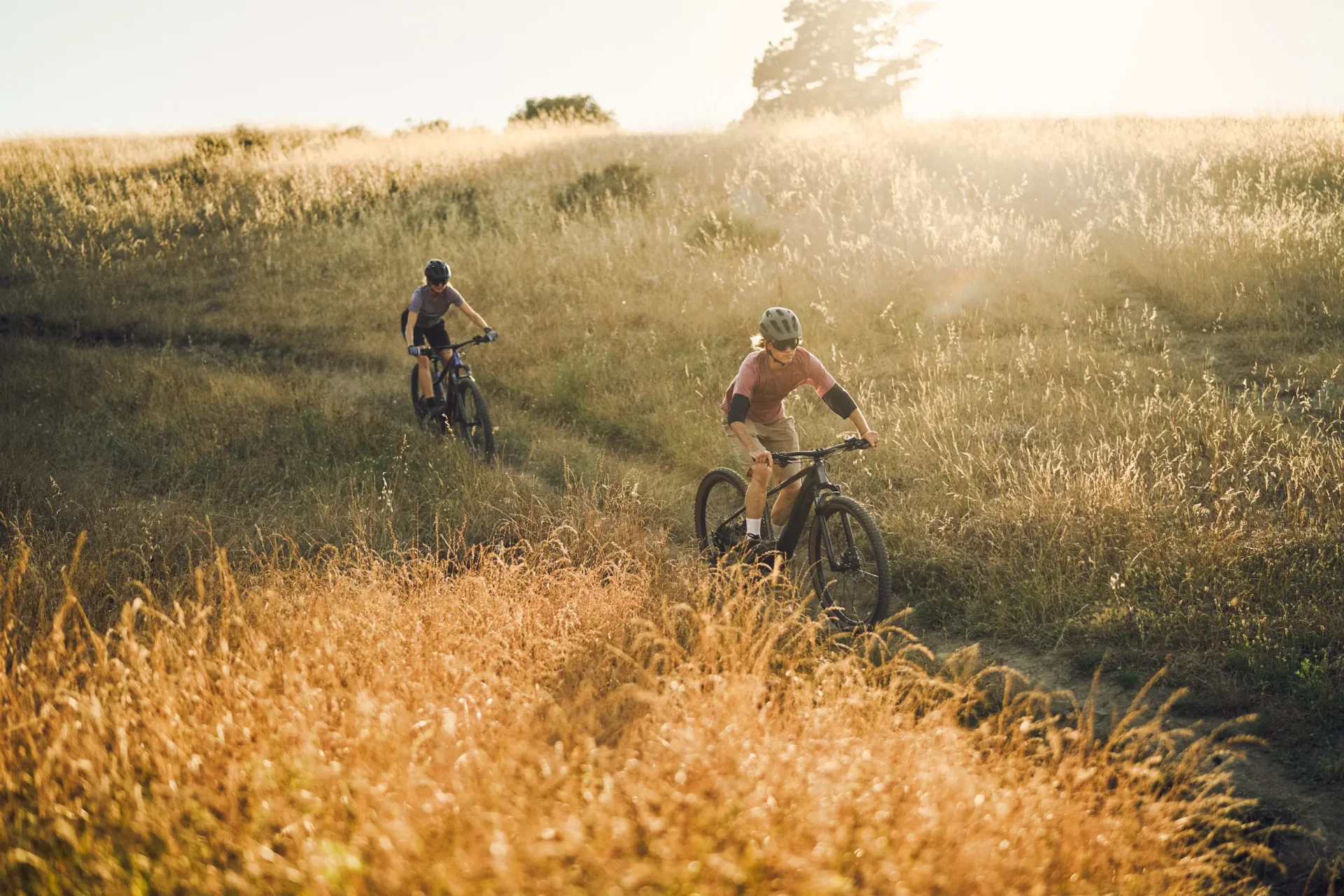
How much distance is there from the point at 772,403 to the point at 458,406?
4393 millimetres

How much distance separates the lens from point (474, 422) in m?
9.44

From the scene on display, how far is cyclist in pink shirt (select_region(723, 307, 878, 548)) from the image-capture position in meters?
5.90

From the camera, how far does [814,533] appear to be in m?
6.10

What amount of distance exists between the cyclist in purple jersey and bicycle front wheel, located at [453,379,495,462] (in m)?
0.55

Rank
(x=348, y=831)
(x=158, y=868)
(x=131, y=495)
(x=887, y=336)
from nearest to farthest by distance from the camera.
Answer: (x=158, y=868) → (x=348, y=831) → (x=131, y=495) → (x=887, y=336)

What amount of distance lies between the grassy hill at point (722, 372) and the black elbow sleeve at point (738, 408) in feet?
3.87

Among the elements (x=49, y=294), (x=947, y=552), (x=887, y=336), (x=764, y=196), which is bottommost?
(x=947, y=552)

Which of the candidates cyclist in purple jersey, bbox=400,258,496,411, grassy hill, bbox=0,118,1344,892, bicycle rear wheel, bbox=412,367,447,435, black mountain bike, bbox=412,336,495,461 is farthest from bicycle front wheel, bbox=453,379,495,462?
cyclist in purple jersey, bbox=400,258,496,411

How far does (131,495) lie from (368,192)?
1377 centimetres

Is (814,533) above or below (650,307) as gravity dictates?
below

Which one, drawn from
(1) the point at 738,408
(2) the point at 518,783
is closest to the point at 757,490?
(1) the point at 738,408

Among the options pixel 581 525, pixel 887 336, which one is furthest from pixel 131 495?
pixel 887 336

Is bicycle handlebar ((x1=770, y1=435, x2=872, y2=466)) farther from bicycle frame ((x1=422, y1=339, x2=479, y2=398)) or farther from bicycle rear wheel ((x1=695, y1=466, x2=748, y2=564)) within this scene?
bicycle frame ((x1=422, y1=339, x2=479, y2=398))

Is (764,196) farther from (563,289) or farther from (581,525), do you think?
(581,525)
